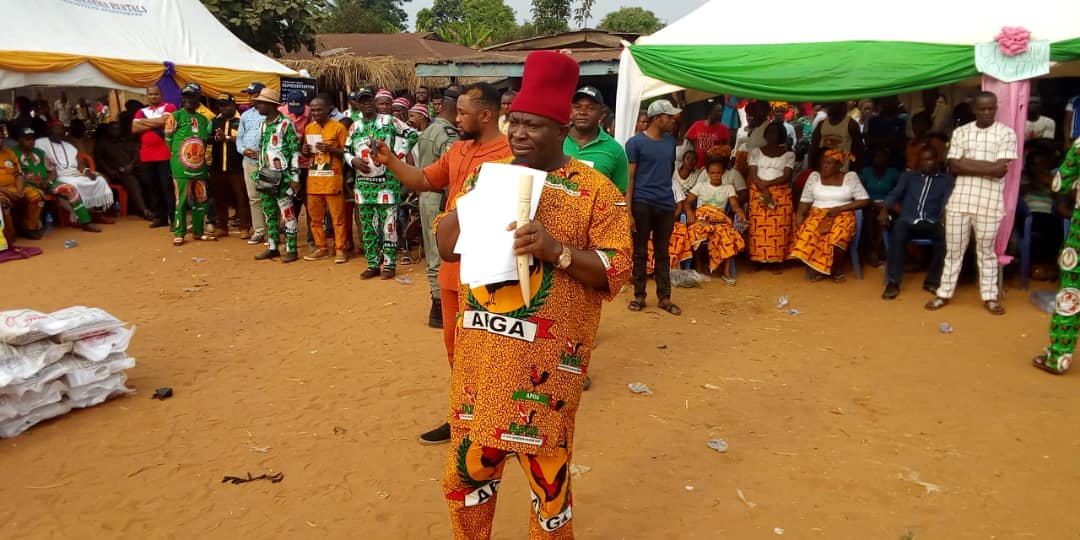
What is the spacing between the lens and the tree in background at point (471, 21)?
114 ft

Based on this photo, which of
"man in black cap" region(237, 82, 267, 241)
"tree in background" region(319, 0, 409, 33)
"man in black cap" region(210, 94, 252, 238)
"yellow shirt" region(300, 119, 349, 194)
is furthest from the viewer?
"tree in background" region(319, 0, 409, 33)

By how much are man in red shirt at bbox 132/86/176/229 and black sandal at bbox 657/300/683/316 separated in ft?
23.0

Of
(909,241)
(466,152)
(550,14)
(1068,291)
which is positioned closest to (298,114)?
(466,152)

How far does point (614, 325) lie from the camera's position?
6348 millimetres

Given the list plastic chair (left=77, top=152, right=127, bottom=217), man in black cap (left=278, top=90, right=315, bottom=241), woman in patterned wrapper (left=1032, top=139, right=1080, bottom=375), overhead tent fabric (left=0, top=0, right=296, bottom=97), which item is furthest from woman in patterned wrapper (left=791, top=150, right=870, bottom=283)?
plastic chair (left=77, top=152, right=127, bottom=217)

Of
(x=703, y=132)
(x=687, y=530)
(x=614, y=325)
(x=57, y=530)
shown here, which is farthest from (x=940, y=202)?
(x=57, y=530)

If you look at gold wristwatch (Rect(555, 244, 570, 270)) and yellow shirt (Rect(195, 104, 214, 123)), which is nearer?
gold wristwatch (Rect(555, 244, 570, 270))

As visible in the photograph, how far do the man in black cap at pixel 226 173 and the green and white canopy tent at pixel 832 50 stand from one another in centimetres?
506

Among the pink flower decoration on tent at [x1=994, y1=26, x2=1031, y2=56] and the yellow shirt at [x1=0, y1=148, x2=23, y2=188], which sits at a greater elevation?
the pink flower decoration on tent at [x1=994, y1=26, x2=1031, y2=56]

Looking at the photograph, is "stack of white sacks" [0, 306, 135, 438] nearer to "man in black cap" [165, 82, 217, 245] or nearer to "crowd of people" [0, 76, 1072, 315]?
"crowd of people" [0, 76, 1072, 315]

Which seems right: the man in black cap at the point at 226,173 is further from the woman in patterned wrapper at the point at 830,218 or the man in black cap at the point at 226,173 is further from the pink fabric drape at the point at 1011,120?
the pink fabric drape at the point at 1011,120

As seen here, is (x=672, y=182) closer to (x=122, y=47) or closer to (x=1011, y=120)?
(x=1011, y=120)

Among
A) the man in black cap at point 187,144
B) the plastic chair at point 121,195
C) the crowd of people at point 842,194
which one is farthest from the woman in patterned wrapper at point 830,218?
the plastic chair at point 121,195

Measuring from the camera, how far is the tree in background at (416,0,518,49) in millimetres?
34781
